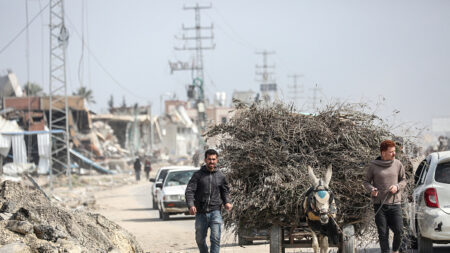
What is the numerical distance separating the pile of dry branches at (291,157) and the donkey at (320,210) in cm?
44

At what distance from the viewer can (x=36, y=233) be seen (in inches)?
378

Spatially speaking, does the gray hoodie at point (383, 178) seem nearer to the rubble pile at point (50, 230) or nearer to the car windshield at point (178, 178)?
the rubble pile at point (50, 230)

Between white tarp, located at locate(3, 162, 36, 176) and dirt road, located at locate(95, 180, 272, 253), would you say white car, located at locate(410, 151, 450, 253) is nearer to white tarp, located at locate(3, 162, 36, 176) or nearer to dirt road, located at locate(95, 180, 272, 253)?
dirt road, located at locate(95, 180, 272, 253)

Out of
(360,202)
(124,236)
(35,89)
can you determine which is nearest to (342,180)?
(360,202)

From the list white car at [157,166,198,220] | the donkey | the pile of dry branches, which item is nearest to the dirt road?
white car at [157,166,198,220]

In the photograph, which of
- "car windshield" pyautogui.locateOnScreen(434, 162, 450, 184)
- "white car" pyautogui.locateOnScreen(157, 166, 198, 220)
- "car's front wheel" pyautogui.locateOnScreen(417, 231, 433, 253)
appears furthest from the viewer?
"white car" pyautogui.locateOnScreen(157, 166, 198, 220)

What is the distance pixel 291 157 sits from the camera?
32.7 ft

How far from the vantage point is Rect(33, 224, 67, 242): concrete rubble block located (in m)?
9.49

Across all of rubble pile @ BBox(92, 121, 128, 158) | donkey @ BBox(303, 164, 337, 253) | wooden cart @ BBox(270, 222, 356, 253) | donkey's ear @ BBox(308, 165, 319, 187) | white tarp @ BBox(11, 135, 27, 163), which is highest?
donkey's ear @ BBox(308, 165, 319, 187)

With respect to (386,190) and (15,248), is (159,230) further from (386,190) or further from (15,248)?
(386,190)

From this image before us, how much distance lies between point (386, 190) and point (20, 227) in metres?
4.86

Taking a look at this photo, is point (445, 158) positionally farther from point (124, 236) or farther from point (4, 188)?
point (4, 188)

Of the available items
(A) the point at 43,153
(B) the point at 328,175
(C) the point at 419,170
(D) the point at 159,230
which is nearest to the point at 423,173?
(C) the point at 419,170

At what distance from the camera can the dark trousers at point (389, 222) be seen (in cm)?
933
